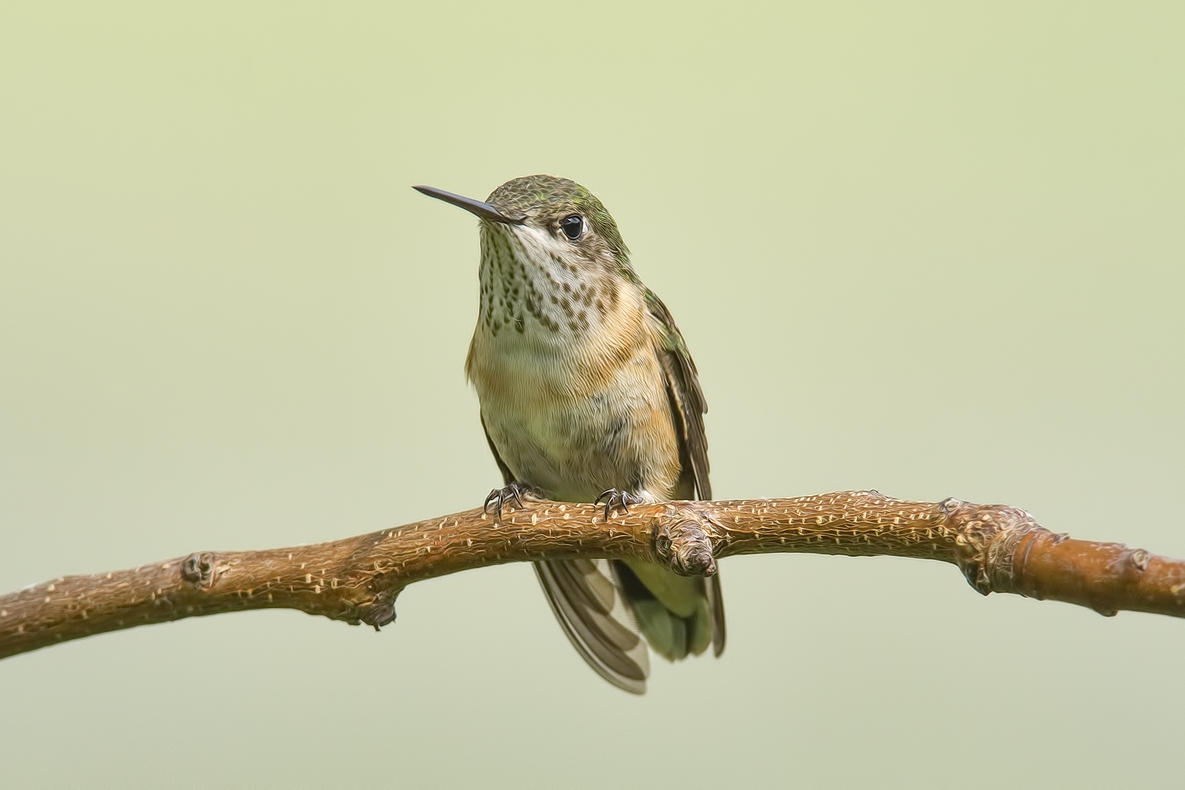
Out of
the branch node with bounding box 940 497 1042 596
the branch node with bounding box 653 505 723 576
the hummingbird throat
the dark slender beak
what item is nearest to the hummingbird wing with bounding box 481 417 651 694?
the hummingbird throat

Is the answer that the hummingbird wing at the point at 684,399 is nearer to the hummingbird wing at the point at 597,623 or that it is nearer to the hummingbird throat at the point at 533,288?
the hummingbird throat at the point at 533,288

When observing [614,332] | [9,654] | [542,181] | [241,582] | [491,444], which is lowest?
[9,654]

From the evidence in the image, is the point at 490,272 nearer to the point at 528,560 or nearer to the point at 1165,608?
the point at 528,560

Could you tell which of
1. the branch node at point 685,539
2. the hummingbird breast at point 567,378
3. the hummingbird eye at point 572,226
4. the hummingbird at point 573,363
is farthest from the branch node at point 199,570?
the hummingbird eye at point 572,226

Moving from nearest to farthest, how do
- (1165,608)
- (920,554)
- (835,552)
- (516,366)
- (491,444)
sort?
1. (1165,608)
2. (920,554)
3. (835,552)
4. (516,366)
5. (491,444)

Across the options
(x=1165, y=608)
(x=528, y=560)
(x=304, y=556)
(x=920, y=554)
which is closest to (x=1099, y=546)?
(x=1165, y=608)

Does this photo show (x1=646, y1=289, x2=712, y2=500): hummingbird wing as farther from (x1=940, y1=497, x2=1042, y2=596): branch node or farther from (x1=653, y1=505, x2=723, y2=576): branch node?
(x1=940, y1=497, x2=1042, y2=596): branch node

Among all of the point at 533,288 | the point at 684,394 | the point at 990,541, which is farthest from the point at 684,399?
the point at 990,541
